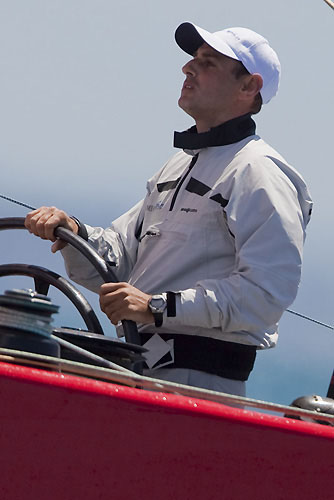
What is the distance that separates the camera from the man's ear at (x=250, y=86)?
2336 millimetres

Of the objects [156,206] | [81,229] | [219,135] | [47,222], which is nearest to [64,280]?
[47,222]

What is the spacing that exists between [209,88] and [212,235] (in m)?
0.39

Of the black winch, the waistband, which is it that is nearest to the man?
the waistband

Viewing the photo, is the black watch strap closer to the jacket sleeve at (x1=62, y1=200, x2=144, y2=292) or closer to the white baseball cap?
the jacket sleeve at (x1=62, y1=200, x2=144, y2=292)

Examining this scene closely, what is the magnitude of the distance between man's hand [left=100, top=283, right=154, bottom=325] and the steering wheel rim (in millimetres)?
44

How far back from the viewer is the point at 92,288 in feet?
7.65

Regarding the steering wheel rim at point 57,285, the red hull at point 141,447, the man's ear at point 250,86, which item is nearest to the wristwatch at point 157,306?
the steering wheel rim at point 57,285

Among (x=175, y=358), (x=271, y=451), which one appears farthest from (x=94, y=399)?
(x=175, y=358)

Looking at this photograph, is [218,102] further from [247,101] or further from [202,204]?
[202,204]

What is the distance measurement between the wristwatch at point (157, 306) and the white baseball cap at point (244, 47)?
644mm

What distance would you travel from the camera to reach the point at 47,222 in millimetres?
2051

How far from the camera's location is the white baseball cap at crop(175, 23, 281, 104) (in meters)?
2.33

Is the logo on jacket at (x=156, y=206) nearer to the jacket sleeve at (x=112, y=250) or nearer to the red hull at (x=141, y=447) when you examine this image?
the jacket sleeve at (x=112, y=250)

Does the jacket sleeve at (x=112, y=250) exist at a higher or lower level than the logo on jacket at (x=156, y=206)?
lower
